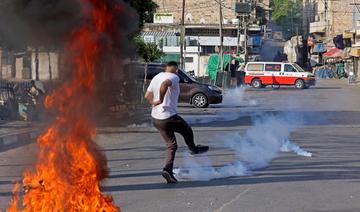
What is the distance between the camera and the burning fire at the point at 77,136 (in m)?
6.36

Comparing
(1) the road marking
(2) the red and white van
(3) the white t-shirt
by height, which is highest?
(3) the white t-shirt

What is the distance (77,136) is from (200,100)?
25764 mm

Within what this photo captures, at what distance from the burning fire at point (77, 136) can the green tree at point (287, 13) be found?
130653 millimetres

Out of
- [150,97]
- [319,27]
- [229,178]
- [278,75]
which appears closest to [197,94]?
[229,178]

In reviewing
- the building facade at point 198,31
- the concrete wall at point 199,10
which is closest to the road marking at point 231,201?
the building facade at point 198,31

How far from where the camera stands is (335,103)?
115ft

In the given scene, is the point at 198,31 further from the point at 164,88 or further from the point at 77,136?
the point at 77,136

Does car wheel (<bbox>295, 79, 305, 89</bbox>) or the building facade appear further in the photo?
the building facade

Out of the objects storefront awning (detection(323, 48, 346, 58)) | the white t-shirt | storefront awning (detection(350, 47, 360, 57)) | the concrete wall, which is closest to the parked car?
the white t-shirt

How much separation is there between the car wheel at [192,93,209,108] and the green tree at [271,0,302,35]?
105344 mm

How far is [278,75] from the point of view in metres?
54.9

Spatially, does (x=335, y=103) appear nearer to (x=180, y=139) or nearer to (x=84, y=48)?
(x=180, y=139)

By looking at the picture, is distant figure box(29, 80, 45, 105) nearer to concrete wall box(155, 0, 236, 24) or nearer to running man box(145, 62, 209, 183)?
running man box(145, 62, 209, 183)

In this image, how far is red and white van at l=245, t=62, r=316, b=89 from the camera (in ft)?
178
